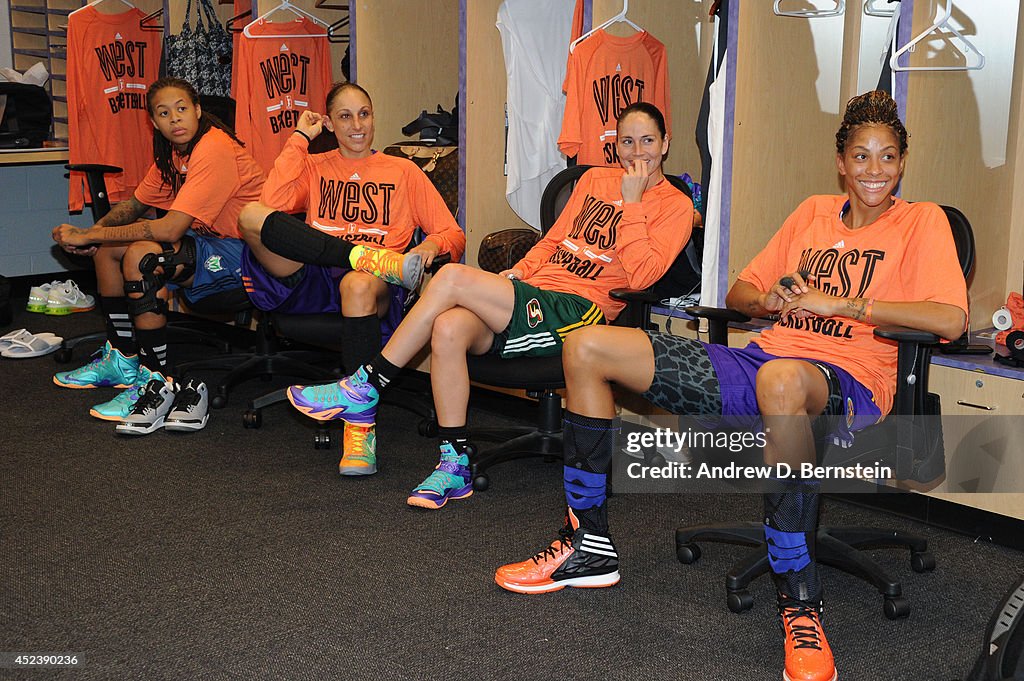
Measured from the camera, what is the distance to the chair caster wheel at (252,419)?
12.1ft

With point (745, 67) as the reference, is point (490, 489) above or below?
below

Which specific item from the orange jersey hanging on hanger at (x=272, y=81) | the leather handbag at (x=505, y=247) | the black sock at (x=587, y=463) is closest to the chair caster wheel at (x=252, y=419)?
the leather handbag at (x=505, y=247)

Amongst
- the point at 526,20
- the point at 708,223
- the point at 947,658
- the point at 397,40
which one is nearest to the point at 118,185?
the point at 397,40

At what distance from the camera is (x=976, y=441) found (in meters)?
2.76

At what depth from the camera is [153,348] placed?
375cm

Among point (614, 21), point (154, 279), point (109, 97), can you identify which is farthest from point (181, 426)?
point (109, 97)

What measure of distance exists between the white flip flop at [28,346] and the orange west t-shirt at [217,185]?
3.87ft

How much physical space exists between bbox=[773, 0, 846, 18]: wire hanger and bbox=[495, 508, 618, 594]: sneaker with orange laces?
1592mm

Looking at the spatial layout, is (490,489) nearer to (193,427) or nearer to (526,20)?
(193,427)

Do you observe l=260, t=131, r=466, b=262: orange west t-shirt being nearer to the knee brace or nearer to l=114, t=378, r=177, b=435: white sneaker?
the knee brace

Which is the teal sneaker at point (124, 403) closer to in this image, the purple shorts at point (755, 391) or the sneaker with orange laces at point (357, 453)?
the sneaker with orange laces at point (357, 453)

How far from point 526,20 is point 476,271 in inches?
54.0

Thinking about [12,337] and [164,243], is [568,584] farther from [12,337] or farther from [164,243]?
[12,337]

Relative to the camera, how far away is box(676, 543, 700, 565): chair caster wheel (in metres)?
2.63
